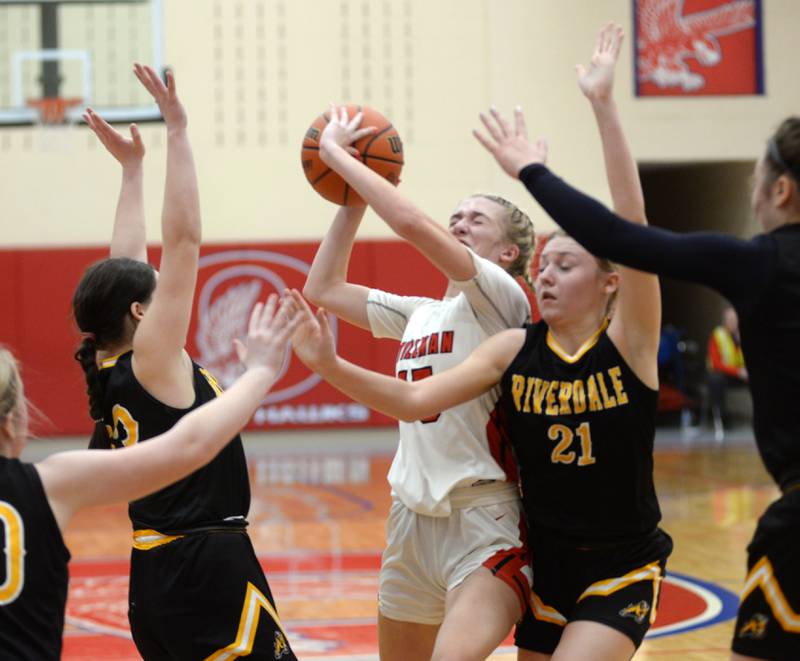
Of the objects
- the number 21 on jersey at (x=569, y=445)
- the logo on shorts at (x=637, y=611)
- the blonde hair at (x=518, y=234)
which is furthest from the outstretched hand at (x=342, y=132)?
the logo on shorts at (x=637, y=611)

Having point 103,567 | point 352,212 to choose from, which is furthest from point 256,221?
point 352,212

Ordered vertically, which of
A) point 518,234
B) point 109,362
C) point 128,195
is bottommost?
point 109,362

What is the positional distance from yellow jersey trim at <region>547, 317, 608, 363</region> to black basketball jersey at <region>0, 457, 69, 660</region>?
59.9 inches

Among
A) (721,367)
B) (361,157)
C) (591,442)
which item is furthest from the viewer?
(721,367)

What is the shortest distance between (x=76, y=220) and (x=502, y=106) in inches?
232

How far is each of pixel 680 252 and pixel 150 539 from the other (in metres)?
1.67

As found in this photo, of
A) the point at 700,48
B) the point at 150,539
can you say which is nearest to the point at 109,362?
the point at 150,539

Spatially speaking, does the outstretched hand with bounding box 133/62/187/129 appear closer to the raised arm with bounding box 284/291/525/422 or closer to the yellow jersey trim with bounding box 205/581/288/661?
the raised arm with bounding box 284/291/525/422

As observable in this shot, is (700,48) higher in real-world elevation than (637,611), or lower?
higher

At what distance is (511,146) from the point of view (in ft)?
9.26

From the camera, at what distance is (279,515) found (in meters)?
9.56

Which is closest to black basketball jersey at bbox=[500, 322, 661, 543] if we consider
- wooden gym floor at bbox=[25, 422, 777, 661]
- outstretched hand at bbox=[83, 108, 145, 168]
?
outstretched hand at bbox=[83, 108, 145, 168]

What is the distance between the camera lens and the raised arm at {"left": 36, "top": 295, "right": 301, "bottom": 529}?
228 cm

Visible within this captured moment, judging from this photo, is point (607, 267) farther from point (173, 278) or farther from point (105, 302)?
point (105, 302)
